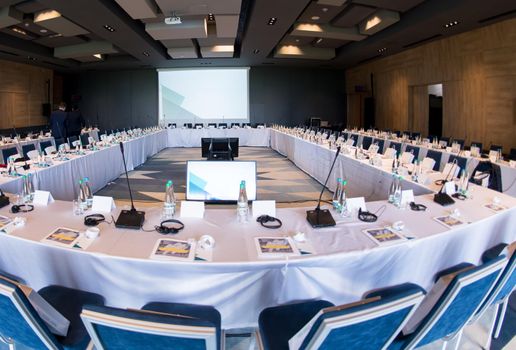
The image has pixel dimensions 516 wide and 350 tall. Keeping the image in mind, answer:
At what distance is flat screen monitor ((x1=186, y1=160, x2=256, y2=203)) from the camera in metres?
2.68

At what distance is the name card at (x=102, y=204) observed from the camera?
8.11ft

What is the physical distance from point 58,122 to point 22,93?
741cm

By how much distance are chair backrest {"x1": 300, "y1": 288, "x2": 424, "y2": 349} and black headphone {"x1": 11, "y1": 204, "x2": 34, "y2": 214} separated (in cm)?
225

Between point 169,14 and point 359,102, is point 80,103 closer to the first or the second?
point 169,14

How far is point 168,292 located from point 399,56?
12.5 m

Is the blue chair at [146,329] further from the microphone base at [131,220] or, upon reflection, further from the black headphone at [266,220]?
the black headphone at [266,220]

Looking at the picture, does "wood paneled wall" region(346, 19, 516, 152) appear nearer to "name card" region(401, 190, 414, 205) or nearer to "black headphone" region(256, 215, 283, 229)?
"name card" region(401, 190, 414, 205)

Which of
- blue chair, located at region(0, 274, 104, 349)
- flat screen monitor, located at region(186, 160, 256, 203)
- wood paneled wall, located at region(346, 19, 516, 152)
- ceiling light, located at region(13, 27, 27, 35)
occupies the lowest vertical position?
blue chair, located at region(0, 274, 104, 349)

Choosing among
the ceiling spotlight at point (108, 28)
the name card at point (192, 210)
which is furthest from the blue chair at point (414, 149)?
the ceiling spotlight at point (108, 28)

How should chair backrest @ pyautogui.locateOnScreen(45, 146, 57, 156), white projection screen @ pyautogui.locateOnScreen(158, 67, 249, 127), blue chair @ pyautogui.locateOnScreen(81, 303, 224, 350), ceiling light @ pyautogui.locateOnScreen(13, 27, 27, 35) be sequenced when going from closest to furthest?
blue chair @ pyautogui.locateOnScreen(81, 303, 224, 350) → chair backrest @ pyautogui.locateOnScreen(45, 146, 57, 156) → ceiling light @ pyautogui.locateOnScreen(13, 27, 27, 35) → white projection screen @ pyautogui.locateOnScreen(158, 67, 249, 127)

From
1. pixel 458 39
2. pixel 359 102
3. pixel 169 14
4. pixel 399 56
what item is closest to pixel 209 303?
pixel 169 14

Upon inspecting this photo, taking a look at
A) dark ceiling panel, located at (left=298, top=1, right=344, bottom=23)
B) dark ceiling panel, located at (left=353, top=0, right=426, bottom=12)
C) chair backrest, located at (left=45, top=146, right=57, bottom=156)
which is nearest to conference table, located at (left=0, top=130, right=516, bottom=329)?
chair backrest, located at (left=45, top=146, right=57, bottom=156)

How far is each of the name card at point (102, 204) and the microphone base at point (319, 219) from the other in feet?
4.60

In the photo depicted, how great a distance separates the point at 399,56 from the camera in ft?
39.4
